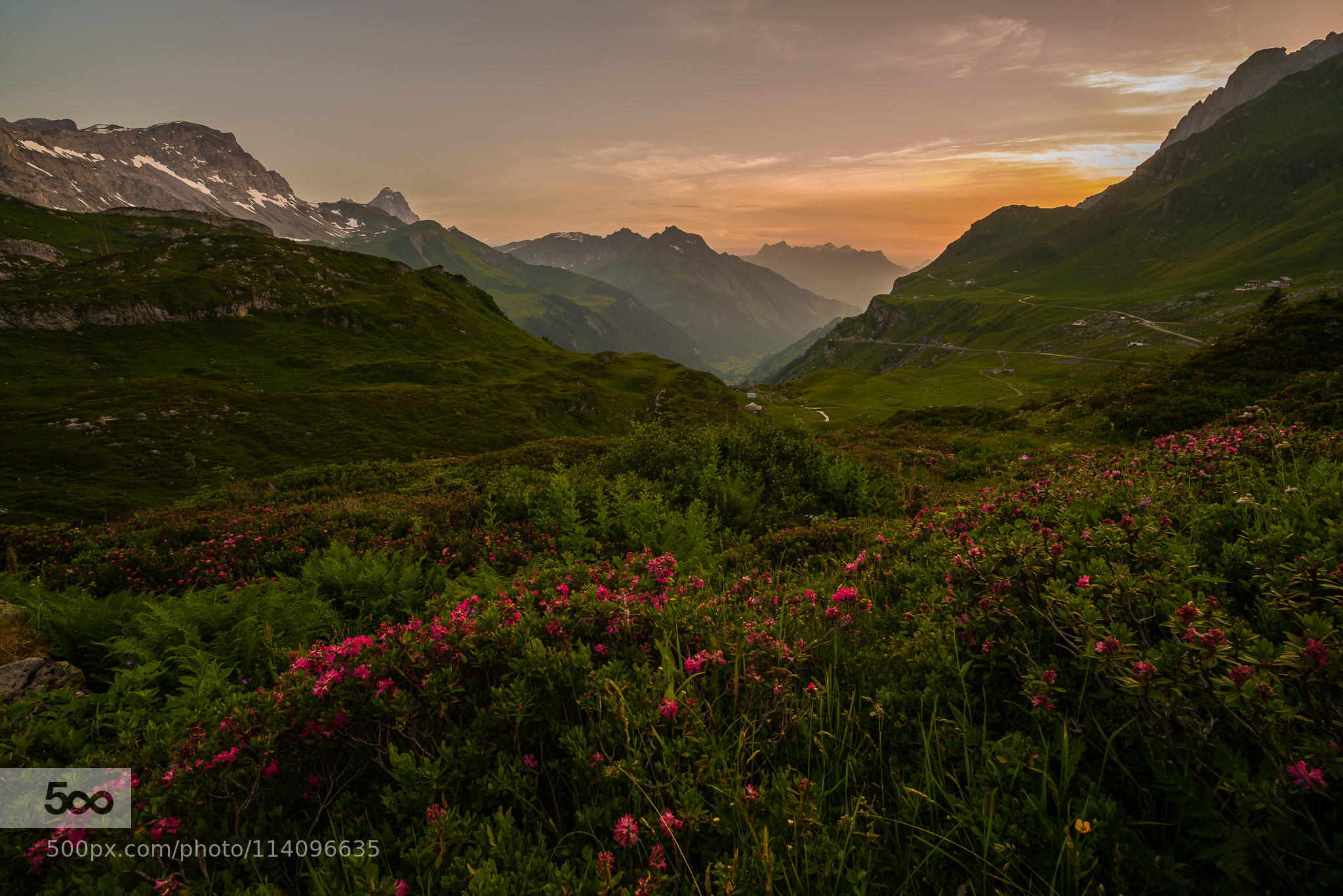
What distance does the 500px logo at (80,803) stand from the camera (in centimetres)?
271

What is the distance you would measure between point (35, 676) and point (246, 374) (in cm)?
8185

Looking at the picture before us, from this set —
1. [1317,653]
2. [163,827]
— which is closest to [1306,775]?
[1317,653]

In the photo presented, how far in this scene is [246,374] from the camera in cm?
6706

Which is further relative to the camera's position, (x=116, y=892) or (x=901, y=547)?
(x=901, y=547)

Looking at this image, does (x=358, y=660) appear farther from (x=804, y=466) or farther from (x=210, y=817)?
(x=804, y=466)

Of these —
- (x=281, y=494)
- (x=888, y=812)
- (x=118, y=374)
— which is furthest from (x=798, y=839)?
(x=118, y=374)

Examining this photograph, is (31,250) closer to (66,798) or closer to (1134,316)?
(66,798)

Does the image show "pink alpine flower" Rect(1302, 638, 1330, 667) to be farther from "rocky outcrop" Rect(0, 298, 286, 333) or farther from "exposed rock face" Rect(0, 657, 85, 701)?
"rocky outcrop" Rect(0, 298, 286, 333)

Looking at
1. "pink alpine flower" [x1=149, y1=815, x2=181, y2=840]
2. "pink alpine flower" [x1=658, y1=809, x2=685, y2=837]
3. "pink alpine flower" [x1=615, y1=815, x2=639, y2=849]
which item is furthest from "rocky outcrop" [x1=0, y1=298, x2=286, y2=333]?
"pink alpine flower" [x1=658, y1=809, x2=685, y2=837]

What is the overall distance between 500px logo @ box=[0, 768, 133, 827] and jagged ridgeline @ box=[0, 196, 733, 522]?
42836mm

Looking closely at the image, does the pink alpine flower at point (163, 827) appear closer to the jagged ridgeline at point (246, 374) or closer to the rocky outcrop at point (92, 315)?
the jagged ridgeline at point (246, 374)

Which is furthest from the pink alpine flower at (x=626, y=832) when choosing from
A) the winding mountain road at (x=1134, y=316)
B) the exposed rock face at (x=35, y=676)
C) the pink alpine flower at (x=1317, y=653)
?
the winding mountain road at (x=1134, y=316)

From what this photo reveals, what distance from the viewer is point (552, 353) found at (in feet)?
365

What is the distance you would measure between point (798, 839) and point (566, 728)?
4.80ft
